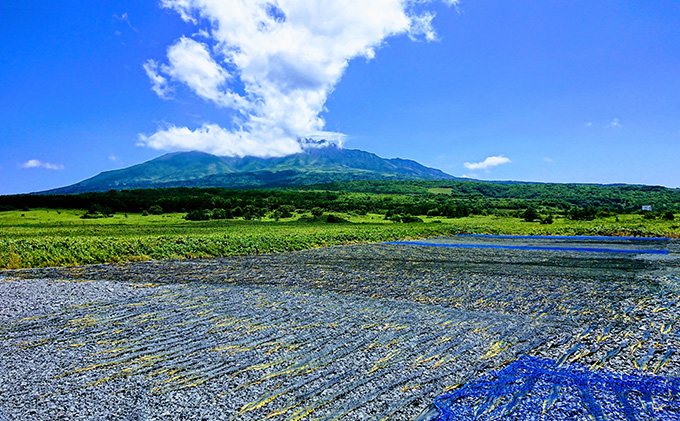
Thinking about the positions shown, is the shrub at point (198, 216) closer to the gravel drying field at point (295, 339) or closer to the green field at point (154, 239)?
the green field at point (154, 239)

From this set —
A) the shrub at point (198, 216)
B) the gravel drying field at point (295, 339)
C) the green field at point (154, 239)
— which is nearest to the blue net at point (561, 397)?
the gravel drying field at point (295, 339)

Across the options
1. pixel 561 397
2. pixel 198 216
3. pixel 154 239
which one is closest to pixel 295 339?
pixel 561 397

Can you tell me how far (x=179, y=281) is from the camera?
1631cm

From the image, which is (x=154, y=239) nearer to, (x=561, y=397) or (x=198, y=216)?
(x=561, y=397)

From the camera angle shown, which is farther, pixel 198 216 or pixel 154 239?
pixel 198 216

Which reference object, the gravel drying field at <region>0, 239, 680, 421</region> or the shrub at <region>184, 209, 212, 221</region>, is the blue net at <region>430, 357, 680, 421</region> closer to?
the gravel drying field at <region>0, 239, 680, 421</region>

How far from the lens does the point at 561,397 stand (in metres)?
6.08

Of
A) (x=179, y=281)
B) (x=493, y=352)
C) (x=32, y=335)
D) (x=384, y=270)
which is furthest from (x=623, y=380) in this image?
(x=179, y=281)

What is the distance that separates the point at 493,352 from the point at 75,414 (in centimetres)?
747

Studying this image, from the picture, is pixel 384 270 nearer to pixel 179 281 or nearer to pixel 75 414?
pixel 179 281

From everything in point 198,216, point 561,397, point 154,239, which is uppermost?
point 198,216

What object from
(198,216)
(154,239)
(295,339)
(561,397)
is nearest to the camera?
(561,397)

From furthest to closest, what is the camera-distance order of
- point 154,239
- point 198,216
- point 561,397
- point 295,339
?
point 198,216 → point 154,239 → point 295,339 → point 561,397

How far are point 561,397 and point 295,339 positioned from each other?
5.25 metres
